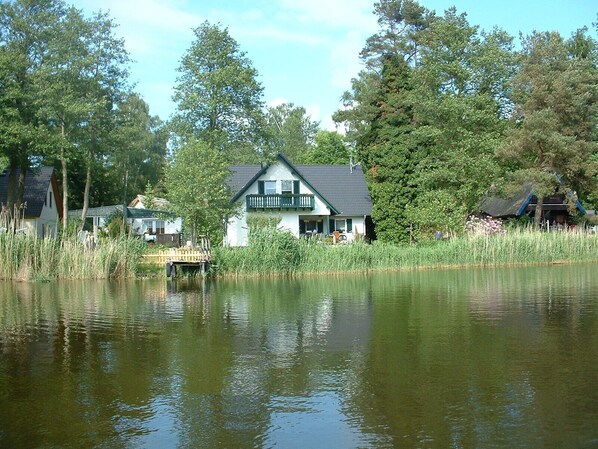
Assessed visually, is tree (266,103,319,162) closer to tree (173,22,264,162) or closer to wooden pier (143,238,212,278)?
tree (173,22,264,162)

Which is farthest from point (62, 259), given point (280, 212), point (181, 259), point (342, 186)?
point (342, 186)

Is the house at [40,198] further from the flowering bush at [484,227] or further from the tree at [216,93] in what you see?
the flowering bush at [484,227]

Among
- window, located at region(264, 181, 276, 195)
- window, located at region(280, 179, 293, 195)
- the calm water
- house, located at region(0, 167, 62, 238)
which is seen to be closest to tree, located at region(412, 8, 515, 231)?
window, located at region(280, 179, 293, 195)

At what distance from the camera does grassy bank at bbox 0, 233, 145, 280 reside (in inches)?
1059

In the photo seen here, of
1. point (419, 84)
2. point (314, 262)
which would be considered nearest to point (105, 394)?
point (314, 262)

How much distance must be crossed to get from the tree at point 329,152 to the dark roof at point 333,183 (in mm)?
15216

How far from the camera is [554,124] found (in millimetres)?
42156

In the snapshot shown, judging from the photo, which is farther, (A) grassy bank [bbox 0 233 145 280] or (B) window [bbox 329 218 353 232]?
(B) window [bbox 329 218 353 232]

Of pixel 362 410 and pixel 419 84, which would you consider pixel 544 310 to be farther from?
pixel 419 84

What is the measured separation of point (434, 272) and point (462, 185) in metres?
13.8

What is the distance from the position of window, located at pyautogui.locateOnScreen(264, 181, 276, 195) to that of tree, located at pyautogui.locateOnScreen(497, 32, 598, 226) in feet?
51.8

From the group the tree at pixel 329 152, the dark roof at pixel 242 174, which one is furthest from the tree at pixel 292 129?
the dark roof at pixel 242 174

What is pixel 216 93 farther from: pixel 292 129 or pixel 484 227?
pixel 292 129

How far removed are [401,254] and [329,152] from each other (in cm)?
3811
